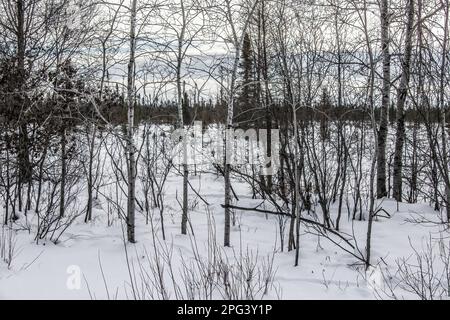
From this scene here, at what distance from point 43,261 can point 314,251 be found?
3.89m

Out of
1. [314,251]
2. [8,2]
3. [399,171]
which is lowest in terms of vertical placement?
[314,251]

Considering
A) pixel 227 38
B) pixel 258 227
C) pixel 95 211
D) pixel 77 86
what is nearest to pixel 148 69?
pixel 227 38

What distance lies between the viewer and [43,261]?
5.11 meters

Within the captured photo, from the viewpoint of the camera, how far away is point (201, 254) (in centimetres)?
535

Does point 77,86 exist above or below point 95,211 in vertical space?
above

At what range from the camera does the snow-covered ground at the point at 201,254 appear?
13.7ft

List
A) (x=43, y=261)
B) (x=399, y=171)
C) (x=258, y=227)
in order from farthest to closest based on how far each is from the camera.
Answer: (x=399, y=171), (x=258, y=227), (x=43, y=261)

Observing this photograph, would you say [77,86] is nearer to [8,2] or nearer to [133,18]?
[133,18]

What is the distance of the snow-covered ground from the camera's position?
4168mm
